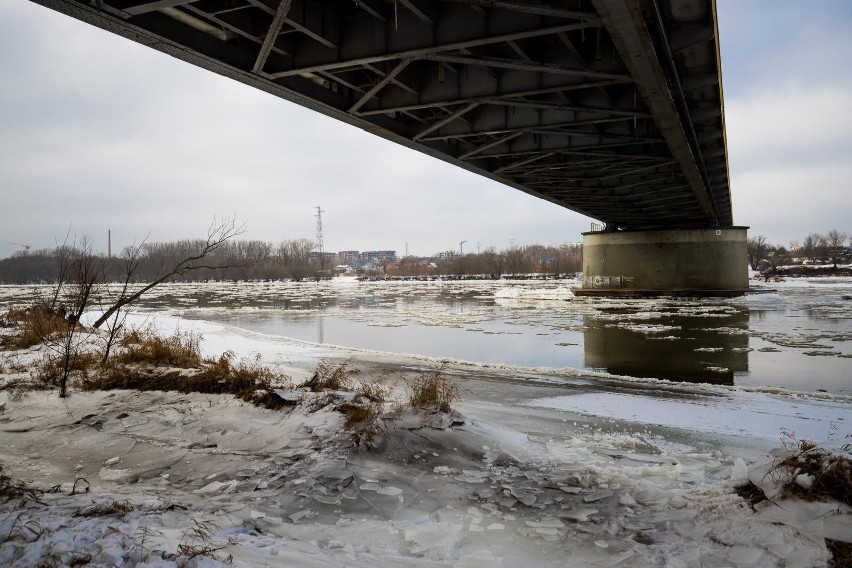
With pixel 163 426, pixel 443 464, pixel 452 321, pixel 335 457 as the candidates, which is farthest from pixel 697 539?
pixel 452 321

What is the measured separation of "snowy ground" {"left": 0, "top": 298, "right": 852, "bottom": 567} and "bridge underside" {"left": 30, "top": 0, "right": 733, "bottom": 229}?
6.02m

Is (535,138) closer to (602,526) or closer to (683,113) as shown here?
(683,113)

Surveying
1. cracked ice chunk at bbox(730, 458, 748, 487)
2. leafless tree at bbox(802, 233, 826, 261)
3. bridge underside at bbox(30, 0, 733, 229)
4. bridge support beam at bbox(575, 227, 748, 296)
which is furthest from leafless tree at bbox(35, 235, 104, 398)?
leafless tree at bbox(802, 233, 826, 261)

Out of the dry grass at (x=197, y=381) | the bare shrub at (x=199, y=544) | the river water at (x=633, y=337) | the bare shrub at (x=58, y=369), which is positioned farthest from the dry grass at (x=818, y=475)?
the bare shrub at (x=58, y=369)

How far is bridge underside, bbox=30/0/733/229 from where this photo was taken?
8.59 m

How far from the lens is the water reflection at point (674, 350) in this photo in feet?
41.3

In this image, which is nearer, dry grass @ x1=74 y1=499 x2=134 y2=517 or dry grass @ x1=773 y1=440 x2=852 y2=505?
dry grass @ x1=74 y1=499 x2=134 y2=517

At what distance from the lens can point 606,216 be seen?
3925cm

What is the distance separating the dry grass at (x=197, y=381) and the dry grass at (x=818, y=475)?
6604 millimetres

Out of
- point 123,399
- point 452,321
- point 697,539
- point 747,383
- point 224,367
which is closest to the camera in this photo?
point 697,539

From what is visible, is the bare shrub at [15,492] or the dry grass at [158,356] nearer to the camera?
the bare shrub at [15,492]

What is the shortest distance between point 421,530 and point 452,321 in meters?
21.4

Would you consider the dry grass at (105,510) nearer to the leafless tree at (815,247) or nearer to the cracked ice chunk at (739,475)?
the cracked ice chunk at (739,475)

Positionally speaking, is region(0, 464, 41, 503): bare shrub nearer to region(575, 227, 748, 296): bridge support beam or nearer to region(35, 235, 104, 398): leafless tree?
region(35, 235, 104, 398): leafless tree
